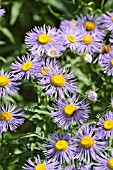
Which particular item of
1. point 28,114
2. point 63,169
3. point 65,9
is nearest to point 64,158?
point 63,169

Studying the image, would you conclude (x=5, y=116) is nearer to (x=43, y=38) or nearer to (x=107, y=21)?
(x=43, y=38)

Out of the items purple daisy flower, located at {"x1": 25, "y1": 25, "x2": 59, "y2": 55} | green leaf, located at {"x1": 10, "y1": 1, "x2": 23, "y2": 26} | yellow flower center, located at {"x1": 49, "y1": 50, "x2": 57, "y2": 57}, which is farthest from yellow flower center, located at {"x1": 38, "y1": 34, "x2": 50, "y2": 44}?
green leaf, located at {"x1": 10, "y1": 1, "x2": 23, "y2": 26}

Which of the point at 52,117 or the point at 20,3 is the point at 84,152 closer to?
the point at 52,117

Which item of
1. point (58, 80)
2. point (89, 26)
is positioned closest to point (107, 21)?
point (89, 26)

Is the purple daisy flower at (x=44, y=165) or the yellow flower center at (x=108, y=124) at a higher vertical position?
the yellow flower center at (x=108, y=124)

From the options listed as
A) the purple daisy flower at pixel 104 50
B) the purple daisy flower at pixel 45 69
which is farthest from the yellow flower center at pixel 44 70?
the purple daisy flower at pixel 104 50

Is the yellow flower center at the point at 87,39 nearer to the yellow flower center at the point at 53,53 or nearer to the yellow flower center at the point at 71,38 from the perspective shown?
the yellow flower center at the point at 71,38
